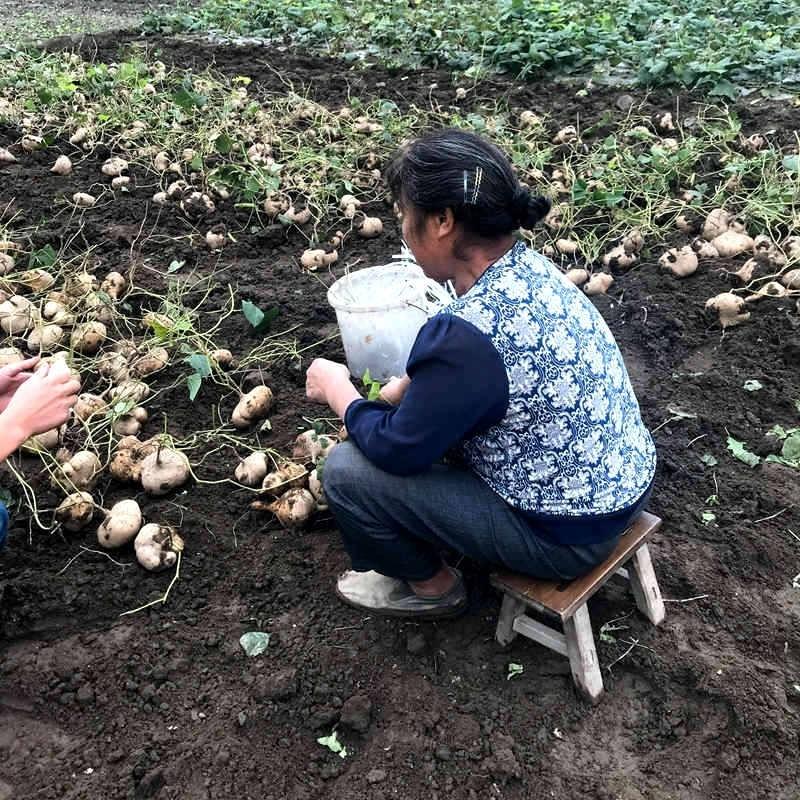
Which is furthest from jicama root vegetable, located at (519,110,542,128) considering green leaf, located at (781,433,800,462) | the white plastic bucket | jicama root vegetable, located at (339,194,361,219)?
green leaf, located at (781,433,800,462)

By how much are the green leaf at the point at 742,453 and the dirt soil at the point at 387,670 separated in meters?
0.03

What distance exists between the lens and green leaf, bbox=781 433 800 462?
2.57 metres

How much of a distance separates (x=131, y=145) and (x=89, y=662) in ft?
12.8

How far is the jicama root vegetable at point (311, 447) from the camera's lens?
2.54 meters

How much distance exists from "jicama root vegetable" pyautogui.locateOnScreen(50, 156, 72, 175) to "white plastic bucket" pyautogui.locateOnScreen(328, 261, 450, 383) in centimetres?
276

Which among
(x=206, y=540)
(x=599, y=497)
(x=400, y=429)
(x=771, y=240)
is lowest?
(x=206, y=540)

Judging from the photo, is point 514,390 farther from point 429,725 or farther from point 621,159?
point 621,159

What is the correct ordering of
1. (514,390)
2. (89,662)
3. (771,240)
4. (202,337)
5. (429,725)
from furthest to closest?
(771,240) → (202,337) → (89,662) → (429,725) → (514,390)

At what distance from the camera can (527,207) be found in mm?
1703

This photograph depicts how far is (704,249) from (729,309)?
538mm

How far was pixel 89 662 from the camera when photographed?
2080 mm

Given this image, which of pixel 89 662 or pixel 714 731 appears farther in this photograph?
pixel 89 662

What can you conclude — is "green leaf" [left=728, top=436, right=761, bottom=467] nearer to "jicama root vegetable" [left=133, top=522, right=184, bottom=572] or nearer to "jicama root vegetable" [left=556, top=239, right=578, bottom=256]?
"jicama root vegetable" [left=556, top=239, right=578, bottom=256]

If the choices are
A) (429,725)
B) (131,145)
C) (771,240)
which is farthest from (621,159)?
(429,725)
